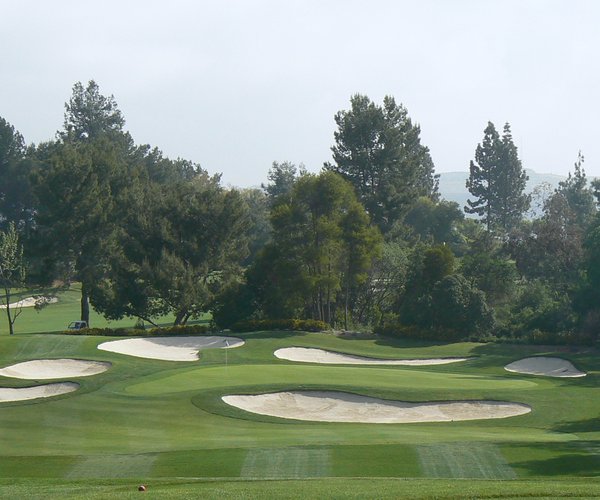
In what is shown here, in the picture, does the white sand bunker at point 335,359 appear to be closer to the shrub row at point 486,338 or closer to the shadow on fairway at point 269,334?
the shadow on fairway at point 269,334

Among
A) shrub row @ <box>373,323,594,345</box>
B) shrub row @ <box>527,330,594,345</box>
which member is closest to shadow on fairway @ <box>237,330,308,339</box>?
shrub row @ <box>373,323,594,345</box>

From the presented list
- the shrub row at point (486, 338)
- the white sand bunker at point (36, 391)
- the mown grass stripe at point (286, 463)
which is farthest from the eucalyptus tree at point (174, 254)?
the mown grass stripe at point (286, 463)

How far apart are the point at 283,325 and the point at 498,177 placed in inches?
3467

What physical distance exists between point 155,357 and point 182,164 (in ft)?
385

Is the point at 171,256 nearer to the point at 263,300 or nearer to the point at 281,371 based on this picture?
the point at 263,300

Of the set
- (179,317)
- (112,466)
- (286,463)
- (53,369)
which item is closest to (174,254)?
(179,317)

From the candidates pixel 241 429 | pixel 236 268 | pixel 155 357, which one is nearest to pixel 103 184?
pixel 236 268

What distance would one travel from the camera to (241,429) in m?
26.3

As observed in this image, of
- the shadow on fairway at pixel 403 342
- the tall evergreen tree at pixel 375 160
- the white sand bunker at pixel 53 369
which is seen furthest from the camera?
the tall evergreen tree at pixel 375 160

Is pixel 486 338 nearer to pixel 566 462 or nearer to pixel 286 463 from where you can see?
pixel 566 462

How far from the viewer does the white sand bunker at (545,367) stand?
132ft

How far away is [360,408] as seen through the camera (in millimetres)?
29500

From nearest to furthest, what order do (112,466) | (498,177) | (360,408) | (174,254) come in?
(112,466) → (360,408) → (174,254) → (498,177)

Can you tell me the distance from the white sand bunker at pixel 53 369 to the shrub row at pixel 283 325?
49.5ft
